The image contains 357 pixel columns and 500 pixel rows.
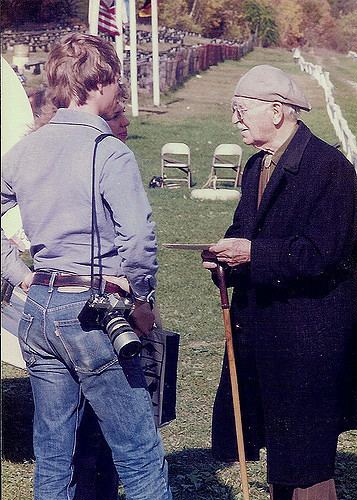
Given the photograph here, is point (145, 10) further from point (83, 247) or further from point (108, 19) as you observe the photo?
point (83, 247)

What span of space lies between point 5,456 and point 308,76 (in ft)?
6.65

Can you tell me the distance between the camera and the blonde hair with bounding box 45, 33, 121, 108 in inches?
105

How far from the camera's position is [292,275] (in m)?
2.91

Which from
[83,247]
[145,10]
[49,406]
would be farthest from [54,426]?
[145,10]

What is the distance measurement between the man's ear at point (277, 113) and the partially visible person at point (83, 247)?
1.72 feet

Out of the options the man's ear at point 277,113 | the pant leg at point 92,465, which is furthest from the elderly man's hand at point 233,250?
the pant leg at point 92,465

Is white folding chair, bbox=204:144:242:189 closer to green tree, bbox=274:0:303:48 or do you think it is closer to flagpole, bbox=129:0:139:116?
flagpole, bbox=129:0:139:116

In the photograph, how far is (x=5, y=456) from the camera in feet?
13.0

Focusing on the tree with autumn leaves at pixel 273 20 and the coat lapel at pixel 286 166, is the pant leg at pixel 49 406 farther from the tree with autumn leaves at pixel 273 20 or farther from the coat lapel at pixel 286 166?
the tree with autumn leaves at pixel 273 20

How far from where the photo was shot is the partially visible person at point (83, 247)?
2648 mm

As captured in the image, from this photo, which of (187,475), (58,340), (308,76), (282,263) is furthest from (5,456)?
(308,76)

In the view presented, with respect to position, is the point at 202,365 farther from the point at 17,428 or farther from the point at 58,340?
the point at 58,340

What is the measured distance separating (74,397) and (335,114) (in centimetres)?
137

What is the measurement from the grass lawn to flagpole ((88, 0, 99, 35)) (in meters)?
0.38
